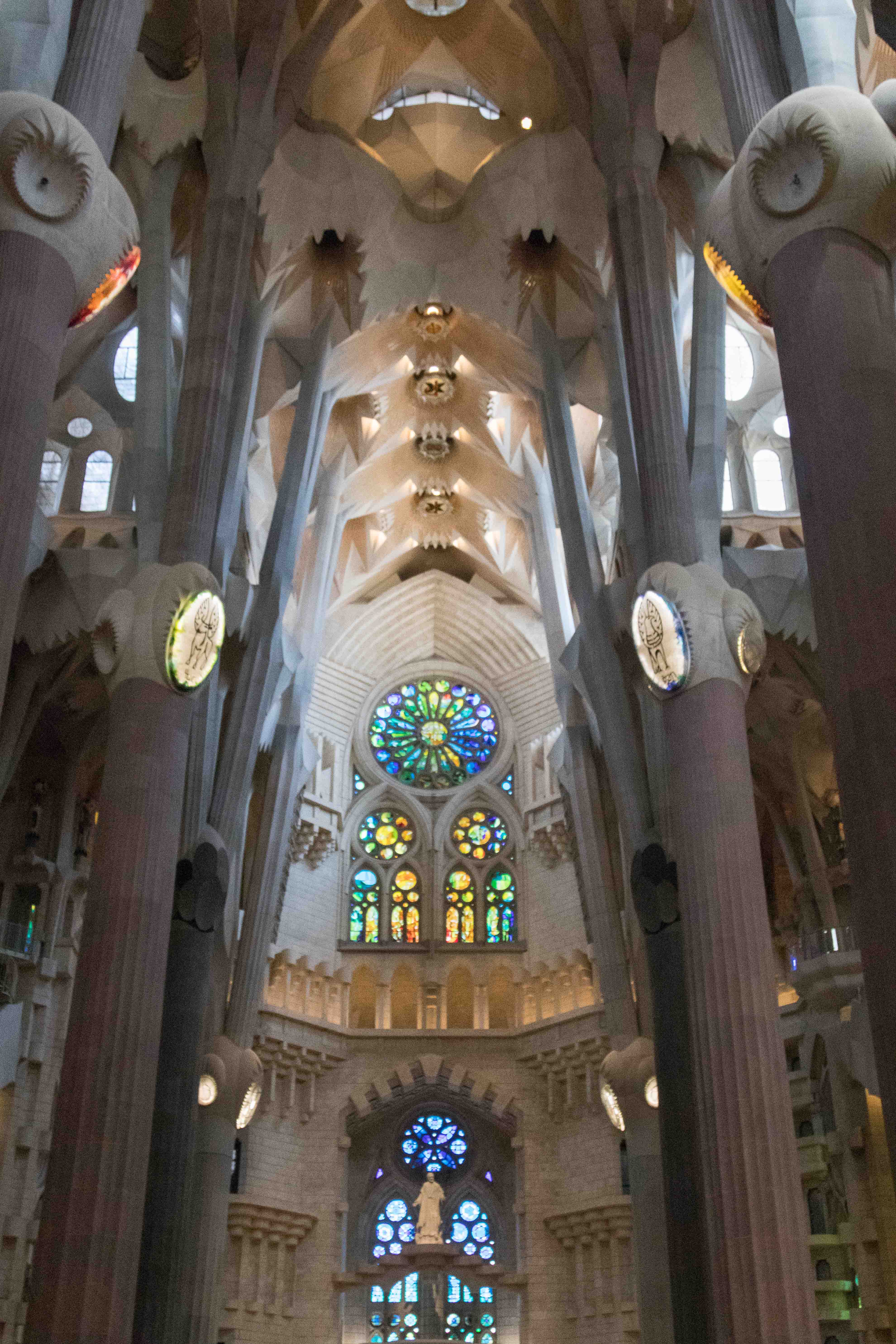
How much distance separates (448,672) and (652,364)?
1509 cm

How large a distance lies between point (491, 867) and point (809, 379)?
1994 cm

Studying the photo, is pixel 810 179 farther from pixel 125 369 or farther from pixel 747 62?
pixel 125 369

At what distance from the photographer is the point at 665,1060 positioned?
543 inches

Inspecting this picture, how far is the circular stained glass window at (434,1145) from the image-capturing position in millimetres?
25047

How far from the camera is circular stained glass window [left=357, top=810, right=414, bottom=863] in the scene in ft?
90.7

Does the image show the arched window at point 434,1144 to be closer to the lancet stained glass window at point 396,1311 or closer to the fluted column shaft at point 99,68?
the lancet stained glass window at point 396,1311

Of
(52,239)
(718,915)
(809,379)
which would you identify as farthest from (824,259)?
(718,915)

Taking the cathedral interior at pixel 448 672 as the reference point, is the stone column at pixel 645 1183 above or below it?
below

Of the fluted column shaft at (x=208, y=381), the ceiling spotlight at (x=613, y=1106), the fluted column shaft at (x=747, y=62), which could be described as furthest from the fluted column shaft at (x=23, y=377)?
the ceiling spotlight at (x=613, y=1106)

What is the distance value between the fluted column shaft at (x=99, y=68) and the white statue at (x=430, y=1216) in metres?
19.1

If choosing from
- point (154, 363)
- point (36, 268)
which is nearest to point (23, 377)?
point (36, 268)

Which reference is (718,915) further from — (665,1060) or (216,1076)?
(216,1076)

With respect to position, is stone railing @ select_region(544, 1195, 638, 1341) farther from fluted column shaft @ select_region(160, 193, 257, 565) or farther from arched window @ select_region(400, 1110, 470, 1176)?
fluted column shaft @ select_region(160, 193, 257, 565)

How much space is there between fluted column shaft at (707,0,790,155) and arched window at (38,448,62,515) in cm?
1237
